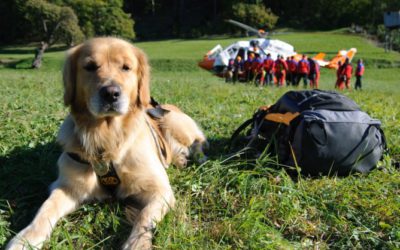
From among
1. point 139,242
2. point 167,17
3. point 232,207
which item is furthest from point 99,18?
point 139,242

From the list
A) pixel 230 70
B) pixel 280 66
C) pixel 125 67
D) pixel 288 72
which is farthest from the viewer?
pixel 230 70

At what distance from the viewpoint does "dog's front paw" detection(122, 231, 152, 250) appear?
236 centimetres

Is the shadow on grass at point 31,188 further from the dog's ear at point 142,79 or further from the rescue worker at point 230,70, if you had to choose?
the rescue worker at point 230,70

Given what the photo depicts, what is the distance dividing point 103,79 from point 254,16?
52.8m

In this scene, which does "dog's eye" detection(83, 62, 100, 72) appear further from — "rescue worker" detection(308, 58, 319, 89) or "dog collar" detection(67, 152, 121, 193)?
"rescue worker" detection(308, 58, 319, 89)

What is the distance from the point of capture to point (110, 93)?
9.48 ft

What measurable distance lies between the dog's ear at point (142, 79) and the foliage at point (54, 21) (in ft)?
114

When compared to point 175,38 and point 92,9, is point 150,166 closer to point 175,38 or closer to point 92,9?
point 92,9

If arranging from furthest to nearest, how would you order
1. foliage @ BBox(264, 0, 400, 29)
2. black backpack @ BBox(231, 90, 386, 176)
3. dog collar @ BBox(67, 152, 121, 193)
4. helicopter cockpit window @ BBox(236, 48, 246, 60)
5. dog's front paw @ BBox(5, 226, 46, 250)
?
foliage @ BBox(264, 0, 400, 29)
helicopter cockpit window @ BBox(236, 48, 246, 60)
black backpack @ BBox(231, 90, 386, 176)
dog collar @ BBox(67, 152, 121, 193)
dog's front paw @ BBox(5, 226, 46, 250)

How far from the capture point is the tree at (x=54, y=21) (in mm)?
36156

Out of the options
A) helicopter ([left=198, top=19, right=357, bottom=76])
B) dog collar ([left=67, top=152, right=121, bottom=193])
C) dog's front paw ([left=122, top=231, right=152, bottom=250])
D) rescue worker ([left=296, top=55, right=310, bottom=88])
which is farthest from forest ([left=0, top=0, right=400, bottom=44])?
dog's front paw ([left=122, top=231, right=152, bottom=250])

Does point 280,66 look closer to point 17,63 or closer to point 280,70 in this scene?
point 280,70

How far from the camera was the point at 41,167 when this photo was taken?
12.0ft

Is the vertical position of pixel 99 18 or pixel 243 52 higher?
pixel 99 18
